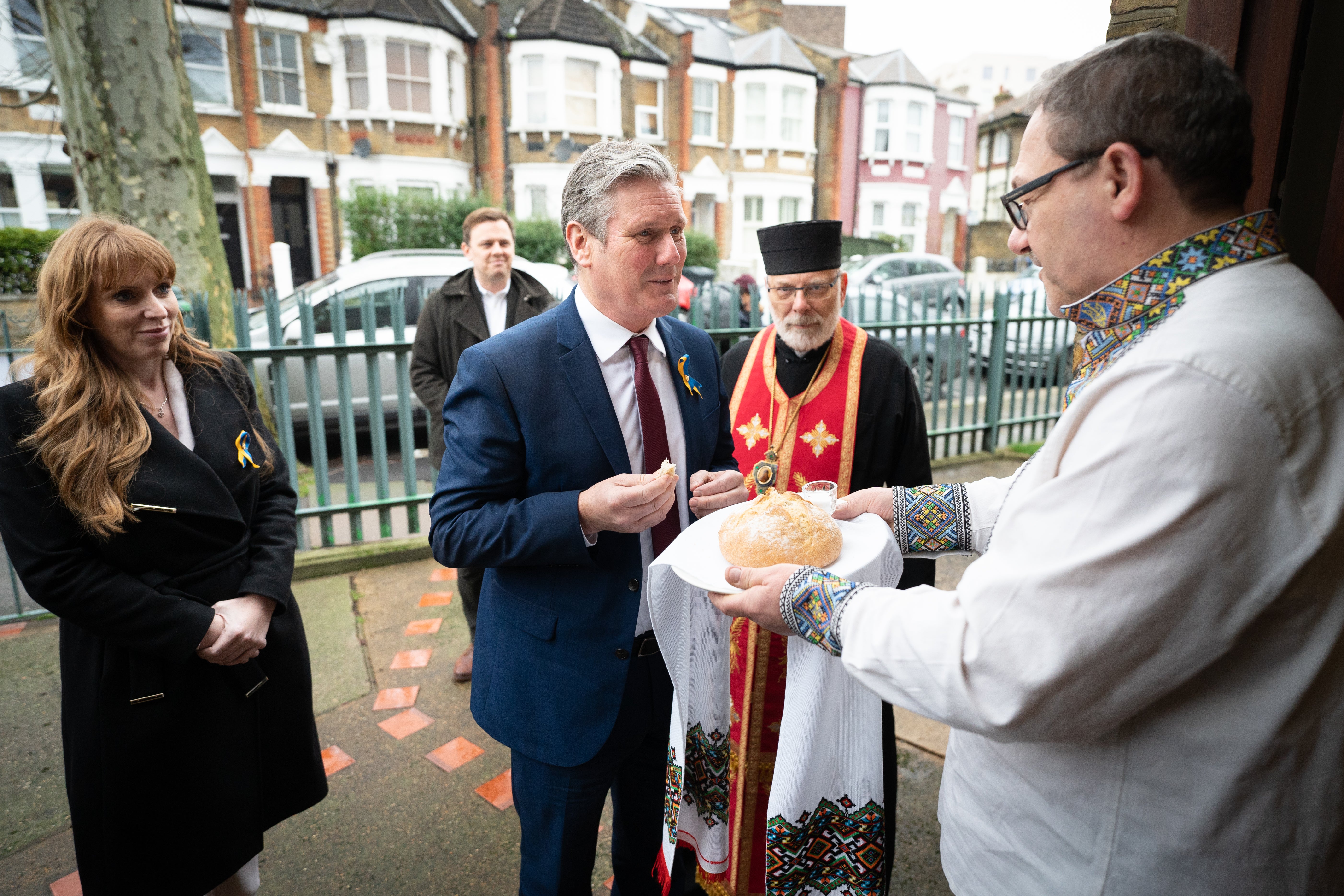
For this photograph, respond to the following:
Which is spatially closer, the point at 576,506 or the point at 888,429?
the point at 576,506

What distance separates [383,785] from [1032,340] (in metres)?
7.31

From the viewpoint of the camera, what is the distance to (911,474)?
279 cm

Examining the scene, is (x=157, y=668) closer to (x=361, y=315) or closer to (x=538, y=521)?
(x=538, y=521)

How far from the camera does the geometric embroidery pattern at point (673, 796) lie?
1.94m

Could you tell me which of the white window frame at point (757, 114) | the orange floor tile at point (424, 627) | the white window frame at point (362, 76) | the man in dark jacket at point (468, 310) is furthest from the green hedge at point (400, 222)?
the orange floor tile at point (424, 627)

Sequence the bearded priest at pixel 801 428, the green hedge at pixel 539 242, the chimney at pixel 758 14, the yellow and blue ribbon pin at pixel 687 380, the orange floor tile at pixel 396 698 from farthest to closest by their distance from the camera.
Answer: the chimney at pixel 758 14 → the green hedge at pixel 539 242 → the orange floor tile at pixel 396 698 → the bearded priest at pixel 801 428 → the yellow and blue ribbon pin at pixel 687 380

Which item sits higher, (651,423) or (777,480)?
(651,423)

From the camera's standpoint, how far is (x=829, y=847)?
1.85 m

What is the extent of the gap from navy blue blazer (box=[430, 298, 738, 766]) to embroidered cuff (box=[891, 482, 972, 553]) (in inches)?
26.9

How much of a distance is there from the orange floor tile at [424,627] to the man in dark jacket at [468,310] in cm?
17

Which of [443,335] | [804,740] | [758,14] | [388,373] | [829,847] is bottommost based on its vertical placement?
[829,847]

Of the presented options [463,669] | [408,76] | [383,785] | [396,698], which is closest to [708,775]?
[383,785]

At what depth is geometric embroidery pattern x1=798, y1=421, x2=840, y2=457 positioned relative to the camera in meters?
2.80

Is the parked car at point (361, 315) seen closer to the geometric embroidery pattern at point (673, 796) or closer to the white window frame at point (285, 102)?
the geometric embroidery pattern at point (673, 796)
